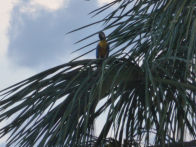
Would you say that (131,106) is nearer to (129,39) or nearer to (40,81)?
(129,39)

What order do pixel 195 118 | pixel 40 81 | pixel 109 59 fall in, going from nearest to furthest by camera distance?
pixel 109 59
pixel 40 81
pixel 195 118

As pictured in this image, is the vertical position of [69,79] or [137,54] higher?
[137,54]

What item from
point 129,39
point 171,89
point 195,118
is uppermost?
point 129,39

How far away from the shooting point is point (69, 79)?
5.89 ft

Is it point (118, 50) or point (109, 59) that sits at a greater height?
point (118, 50)

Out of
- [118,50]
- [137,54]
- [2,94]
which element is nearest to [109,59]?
[118,50]

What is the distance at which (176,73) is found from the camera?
2039 mm

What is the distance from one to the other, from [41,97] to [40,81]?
0.07m

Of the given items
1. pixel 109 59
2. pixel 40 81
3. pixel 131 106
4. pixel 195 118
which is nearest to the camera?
pixel 109 59

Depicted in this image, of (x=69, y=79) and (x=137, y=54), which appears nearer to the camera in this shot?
(x=69, y=79)

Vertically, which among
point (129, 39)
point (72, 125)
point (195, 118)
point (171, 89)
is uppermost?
point (129, 39)

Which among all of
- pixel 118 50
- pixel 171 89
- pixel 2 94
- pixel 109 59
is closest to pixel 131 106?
pixel 171 89

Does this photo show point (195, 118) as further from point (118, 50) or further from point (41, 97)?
point (41, 97)

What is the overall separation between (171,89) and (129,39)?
0.39m
